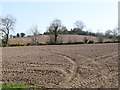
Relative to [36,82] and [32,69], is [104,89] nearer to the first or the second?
[36,82]

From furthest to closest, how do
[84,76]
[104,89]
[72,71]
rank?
[72,71] < [84,76] < [104,89]

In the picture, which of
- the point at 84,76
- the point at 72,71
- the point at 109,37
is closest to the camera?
the point at 84,76

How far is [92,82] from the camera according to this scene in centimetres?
1519

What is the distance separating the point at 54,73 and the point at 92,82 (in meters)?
3.66

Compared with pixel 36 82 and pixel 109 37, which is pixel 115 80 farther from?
pixel 109 37

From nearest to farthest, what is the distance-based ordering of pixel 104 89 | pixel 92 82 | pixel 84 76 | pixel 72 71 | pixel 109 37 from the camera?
pixel 104 89 → pixel 92 82 → pixel 84 76 → pixel 72 71 → pixel 109 37

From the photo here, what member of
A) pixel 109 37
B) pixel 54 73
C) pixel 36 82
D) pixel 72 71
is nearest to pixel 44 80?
pixel 36 82

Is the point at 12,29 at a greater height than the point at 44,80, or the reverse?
the point at 12,29

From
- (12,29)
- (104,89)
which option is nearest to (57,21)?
(12,29)

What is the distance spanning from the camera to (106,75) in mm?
17391

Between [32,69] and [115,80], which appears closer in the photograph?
[115,80]

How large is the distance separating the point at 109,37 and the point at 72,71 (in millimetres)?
58993

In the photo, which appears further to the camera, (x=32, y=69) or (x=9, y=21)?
(x=9, y=21)

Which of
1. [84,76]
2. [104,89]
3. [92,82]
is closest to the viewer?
[104,89]
